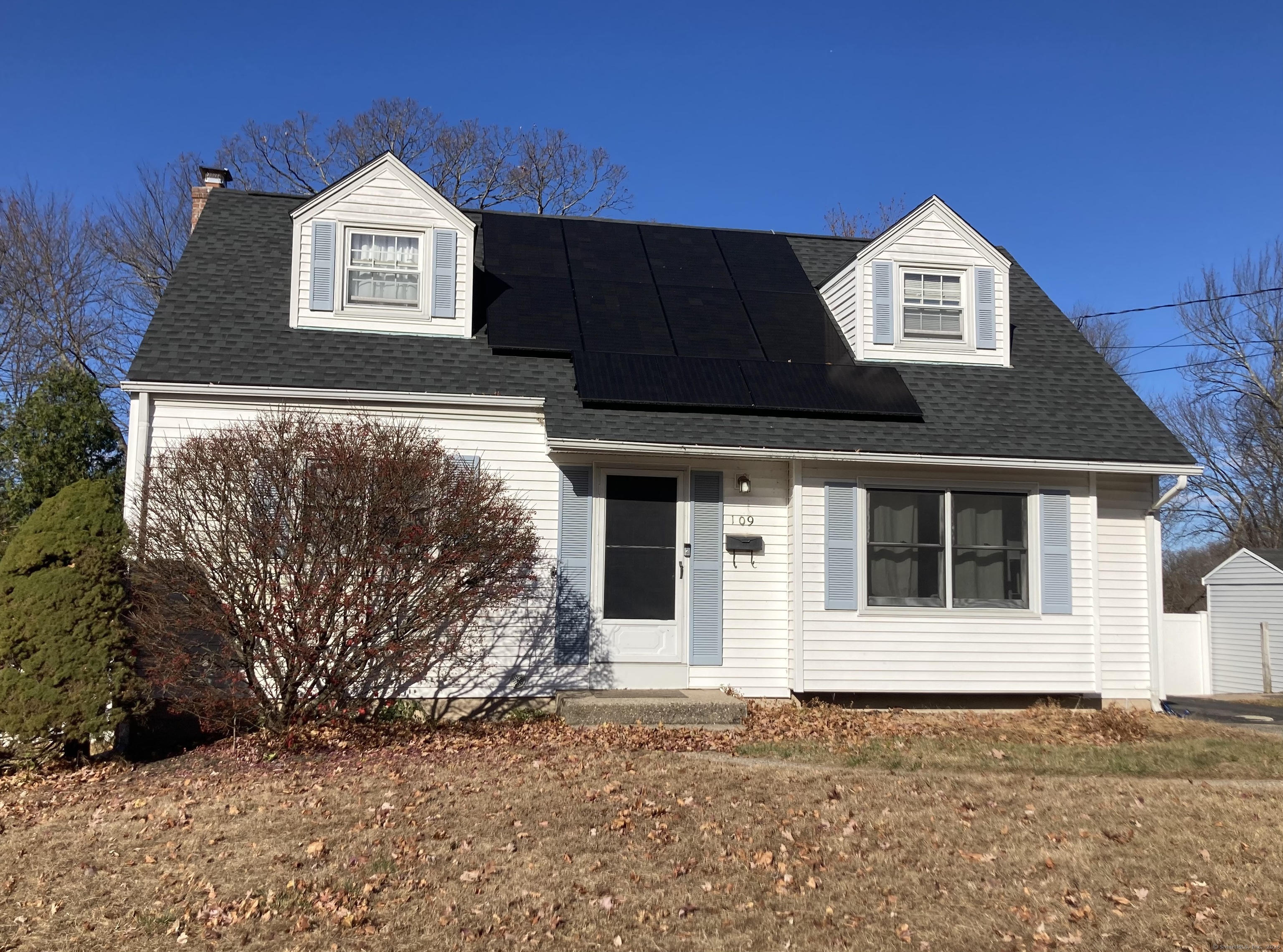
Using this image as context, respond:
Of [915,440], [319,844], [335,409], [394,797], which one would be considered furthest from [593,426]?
[319,844]

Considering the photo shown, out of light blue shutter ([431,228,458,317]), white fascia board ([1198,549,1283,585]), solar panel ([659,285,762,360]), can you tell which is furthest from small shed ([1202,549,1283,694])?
light blue shutter ([431,228,458,317])

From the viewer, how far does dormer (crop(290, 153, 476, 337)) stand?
1112 centimetres

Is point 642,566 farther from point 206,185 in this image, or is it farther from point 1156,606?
point 206,185

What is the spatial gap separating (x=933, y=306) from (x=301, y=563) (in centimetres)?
804

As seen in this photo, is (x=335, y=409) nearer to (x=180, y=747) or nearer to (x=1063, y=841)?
(x=180, y=747)

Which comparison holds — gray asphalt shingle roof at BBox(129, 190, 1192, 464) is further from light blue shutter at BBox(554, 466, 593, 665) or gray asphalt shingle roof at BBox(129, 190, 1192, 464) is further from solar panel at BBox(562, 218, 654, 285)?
solar panel at BBox(562, 218, 654, 285)

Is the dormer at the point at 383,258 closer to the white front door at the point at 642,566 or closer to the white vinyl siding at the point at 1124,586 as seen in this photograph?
the white front door at the point at 642,566

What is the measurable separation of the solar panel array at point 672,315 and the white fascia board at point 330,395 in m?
0.87

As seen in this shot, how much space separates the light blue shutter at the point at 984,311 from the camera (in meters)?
12.1

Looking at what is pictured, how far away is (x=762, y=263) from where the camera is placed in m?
13.9

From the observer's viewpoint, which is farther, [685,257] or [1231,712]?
[685,257]

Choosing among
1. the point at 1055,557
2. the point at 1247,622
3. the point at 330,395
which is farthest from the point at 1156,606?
the point at 1247,622

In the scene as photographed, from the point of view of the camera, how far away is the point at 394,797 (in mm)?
6824

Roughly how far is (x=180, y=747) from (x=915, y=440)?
7557 millimetres
